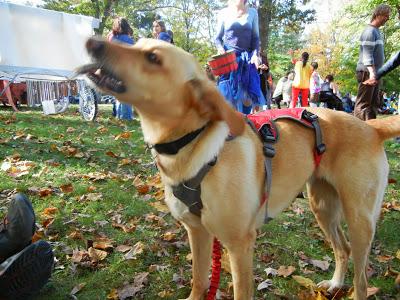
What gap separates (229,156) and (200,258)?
853 millimetres

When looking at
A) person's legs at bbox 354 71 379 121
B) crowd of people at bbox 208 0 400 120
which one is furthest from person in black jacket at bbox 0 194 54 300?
person's legs at bbox 354 71 379 121

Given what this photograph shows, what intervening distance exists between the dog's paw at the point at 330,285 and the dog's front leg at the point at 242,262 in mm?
861

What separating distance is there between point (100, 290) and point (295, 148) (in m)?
1.72

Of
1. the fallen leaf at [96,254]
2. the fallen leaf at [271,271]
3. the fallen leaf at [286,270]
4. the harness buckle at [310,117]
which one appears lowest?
the fallen leaf at [286,270]

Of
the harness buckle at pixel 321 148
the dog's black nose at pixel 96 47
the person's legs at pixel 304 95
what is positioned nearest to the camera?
the dog's black nose at pixel 96 47

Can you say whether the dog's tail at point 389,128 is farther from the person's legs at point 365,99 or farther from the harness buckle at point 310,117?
the person's legs at point 365,99

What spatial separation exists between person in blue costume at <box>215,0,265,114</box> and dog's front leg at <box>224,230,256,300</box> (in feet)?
12.0

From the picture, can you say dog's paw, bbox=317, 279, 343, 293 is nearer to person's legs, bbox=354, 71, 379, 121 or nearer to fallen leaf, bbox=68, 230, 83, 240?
fallen leaf, bbox=68, 230, 83, 240

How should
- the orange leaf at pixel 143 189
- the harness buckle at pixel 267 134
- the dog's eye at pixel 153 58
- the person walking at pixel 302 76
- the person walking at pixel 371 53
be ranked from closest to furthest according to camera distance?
the dog's eye at pixel 153 58 < the harness buckle at pixel 267 134 < the orange leaf at pixel 143 189 < the person walking at pixel 371 53 < the person walking at pixel 302 76

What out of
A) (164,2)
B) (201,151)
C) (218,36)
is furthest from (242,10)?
(164,2)

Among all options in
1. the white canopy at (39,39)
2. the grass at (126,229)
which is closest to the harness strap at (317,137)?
the grass at (126,229)

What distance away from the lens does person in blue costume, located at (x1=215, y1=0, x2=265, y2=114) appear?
5.66m

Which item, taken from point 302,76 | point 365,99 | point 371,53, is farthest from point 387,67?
point 302,76

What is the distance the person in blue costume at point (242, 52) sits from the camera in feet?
18.6
